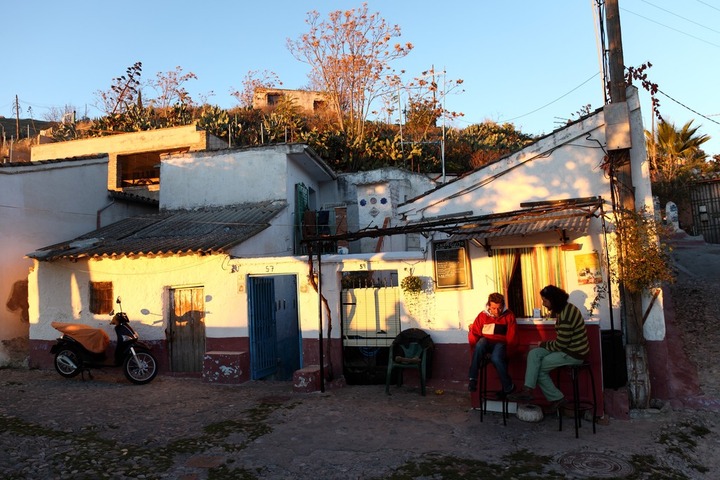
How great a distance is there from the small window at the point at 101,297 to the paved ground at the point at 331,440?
308cm

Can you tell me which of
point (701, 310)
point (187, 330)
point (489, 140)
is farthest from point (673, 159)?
point (187, 330)

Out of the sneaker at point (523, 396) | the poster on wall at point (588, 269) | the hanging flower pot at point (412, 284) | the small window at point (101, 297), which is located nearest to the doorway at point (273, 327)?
the hanging flower pot at point (412, 284)

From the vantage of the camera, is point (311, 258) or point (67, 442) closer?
point (67, 442)

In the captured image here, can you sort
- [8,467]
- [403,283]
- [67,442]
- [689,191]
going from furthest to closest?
[689,191] < [403,283] < [67,442] < [8,467]

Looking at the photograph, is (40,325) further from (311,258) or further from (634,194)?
(634,194)

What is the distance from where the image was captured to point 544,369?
6730 millimetres

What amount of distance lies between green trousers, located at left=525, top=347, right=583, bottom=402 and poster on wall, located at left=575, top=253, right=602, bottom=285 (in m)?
2.17

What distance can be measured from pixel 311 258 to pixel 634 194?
5.88 meters

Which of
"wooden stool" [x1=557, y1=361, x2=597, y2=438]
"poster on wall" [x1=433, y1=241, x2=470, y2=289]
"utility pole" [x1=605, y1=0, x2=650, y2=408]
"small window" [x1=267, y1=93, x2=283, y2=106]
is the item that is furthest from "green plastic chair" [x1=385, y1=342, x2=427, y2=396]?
"small window" [x1=267, y1=93, x2=283, y2=106]

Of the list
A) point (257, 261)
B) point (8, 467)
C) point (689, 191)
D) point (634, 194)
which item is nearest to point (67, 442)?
point (8, 467)

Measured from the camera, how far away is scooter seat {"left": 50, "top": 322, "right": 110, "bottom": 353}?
1067 centimetres

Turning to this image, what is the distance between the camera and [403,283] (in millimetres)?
9648

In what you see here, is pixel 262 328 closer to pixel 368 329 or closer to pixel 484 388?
pixel 368 329

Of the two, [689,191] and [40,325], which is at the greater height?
[689,191]
